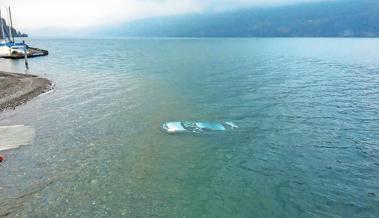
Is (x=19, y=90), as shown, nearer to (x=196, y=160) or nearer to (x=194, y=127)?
(x=194, y=127)

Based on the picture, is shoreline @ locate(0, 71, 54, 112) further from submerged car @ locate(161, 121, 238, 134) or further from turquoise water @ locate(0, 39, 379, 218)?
submerged car @ locate(161, 121, 238, 134)

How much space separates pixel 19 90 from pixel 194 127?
96.9 ft

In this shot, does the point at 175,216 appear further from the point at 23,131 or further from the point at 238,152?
the point at 23,131

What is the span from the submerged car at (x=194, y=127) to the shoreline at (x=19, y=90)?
19.9 metres

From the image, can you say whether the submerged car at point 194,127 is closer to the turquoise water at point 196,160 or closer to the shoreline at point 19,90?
the turquoise water at point 196,160

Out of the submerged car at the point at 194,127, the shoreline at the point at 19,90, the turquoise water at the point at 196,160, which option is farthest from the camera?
the shoreline at the point at 19,90

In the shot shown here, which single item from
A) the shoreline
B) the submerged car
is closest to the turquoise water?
the submerged car

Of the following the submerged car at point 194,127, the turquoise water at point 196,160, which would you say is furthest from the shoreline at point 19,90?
the submerged car at point 194,127

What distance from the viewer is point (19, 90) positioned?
144 ft

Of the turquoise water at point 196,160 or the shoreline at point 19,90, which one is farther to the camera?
the shoreline at point 19,90

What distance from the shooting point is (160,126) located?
28016 millimetres

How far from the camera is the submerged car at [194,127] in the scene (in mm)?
26375

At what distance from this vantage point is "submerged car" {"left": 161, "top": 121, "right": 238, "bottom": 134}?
A: 26.4 m

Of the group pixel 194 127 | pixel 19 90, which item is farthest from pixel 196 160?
pixel 19 90
